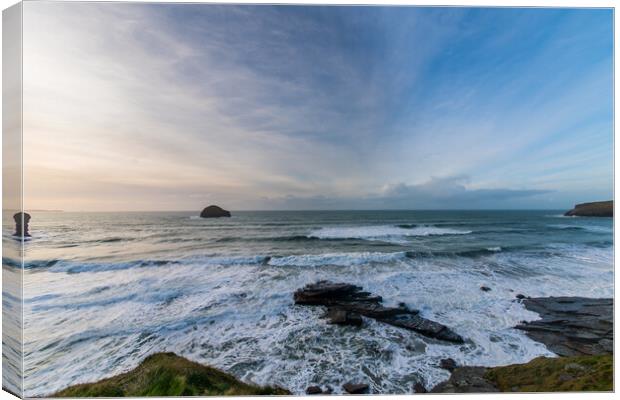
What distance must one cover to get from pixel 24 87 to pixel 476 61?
24.2ft

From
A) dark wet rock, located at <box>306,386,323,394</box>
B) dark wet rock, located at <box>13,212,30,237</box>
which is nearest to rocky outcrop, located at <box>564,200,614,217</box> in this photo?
dark wet rock, located at <box>306,386,323,394</box>

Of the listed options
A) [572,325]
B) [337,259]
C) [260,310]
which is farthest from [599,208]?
[260,310]

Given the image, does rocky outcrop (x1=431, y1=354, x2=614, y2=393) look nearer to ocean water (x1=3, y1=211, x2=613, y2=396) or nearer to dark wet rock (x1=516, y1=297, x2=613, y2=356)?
ocean water (x1=3, y1=211, x2=613, y2=396)

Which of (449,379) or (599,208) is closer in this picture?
(449,379)

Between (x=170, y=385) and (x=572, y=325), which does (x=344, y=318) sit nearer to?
(x=170, y=385)

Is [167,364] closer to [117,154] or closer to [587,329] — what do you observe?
[117,154]

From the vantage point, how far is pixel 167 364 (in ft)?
10.4

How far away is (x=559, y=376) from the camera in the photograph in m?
2.86

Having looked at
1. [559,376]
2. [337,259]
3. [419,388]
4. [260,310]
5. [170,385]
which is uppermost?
[337,259]

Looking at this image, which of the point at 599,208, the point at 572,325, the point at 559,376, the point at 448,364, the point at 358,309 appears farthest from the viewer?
the point at 599,208

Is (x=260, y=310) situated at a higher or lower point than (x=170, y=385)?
higher

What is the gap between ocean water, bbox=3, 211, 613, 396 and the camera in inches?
127

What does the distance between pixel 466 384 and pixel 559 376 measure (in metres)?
1.19

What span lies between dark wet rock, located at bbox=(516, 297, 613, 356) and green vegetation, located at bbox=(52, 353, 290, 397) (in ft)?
14.8
